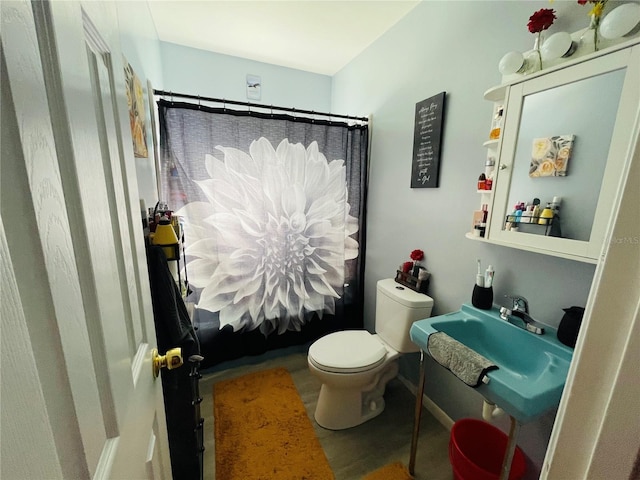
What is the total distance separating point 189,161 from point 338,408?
174cm

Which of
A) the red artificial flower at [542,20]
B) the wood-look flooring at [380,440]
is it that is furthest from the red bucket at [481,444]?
the red artificial flower at [542,20]

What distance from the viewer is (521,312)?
1.15 m

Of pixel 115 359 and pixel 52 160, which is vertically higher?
pixel 52 160

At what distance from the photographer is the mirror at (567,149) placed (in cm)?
86

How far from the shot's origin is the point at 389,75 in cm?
182

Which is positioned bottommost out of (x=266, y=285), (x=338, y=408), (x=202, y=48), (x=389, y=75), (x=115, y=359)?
(x=338, y=408)

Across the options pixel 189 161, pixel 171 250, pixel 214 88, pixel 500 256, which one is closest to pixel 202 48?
pixel 214 88

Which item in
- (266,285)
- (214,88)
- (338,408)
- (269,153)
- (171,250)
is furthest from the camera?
(214,88)

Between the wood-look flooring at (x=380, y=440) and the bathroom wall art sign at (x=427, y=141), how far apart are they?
143cm

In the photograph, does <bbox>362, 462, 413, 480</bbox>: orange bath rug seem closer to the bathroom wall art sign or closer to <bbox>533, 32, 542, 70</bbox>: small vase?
the bathroom wall art sign

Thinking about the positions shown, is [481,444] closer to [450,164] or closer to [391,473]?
[391,473]

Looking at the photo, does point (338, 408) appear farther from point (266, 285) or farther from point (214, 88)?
point (214, 88)

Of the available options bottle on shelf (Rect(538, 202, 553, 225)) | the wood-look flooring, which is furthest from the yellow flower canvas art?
the wood-look flooring

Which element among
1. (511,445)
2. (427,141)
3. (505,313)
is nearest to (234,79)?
(427,141)
